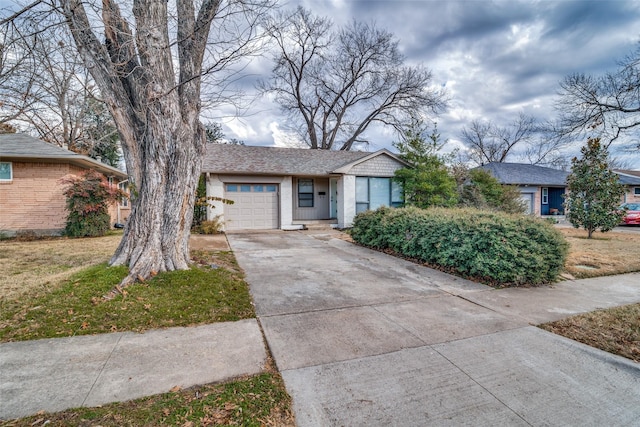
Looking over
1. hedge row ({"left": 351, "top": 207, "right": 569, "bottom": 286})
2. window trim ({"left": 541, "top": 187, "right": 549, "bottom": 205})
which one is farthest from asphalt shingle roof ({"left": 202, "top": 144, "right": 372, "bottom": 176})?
window trim ({"left": 541, "top": 187, "right": 549, "bottom": 205})

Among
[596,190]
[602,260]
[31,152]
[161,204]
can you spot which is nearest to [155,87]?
[161,204]

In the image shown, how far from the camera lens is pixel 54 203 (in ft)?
38.3

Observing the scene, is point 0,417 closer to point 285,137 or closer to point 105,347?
point 105,347

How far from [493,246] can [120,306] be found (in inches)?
250


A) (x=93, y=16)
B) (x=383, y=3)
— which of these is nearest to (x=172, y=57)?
(x=93, y=16)

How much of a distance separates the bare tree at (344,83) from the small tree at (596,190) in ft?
49.4

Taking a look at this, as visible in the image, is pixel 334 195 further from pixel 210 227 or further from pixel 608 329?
pixel 608 329

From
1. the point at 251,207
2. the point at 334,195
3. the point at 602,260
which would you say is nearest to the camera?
the point at 602,260

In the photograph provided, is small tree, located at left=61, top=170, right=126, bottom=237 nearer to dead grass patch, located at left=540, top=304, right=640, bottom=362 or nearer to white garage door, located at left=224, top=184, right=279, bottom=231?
white garage door, located at left=224, top=184, right=279, bottom=231

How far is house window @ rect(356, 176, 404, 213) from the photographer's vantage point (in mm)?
15250

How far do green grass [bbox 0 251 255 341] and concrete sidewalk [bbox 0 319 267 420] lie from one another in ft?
0.75

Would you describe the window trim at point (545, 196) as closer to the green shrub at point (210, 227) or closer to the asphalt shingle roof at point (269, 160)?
the asphalt shingle roof at point (269, 160)

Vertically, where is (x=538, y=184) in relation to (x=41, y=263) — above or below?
above

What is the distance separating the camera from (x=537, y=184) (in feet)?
68.7
